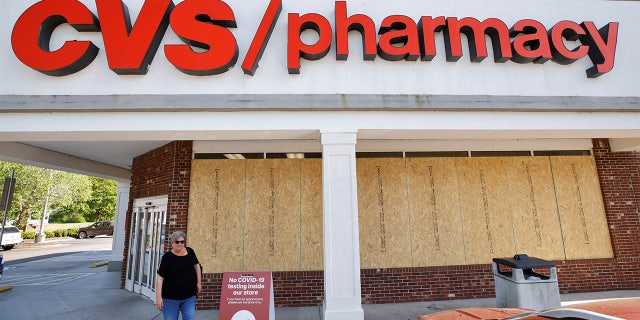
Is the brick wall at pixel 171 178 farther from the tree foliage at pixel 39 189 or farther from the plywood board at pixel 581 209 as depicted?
the tree foliage at pixel 39 189

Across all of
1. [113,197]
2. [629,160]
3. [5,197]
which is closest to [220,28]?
[5,197]

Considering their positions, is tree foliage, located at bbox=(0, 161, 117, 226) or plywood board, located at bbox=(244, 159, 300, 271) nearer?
plywood board, located at bbox=(244, 159, 300, 271)

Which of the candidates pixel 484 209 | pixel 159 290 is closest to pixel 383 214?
pixel 484 209

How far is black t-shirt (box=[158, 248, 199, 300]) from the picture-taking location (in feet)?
15.1

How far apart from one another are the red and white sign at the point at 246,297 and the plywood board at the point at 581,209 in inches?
311

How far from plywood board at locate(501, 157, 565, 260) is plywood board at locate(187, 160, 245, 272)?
278 inches

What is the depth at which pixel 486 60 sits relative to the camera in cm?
679

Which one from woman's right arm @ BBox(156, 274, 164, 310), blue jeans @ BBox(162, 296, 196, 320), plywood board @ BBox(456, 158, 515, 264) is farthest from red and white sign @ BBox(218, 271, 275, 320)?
plywood board @ BBox(456, 158, 515, 264)

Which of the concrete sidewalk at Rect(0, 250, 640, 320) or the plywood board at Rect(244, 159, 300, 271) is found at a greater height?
the plywood board at Rect(244, 159, 300, 271)

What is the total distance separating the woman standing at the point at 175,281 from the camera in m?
4.61

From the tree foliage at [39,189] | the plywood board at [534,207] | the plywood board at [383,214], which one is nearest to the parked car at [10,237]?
the tree foliage at [39,189]

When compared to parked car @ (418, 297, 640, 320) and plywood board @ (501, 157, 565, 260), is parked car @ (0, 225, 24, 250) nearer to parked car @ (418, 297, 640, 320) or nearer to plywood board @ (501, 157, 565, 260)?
plywood board @ (501, 157, 565, 260)

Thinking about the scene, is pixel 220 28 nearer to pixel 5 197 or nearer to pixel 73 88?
pixel 73 88

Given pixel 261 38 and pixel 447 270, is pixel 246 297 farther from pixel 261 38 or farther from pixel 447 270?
pixel 447 270
